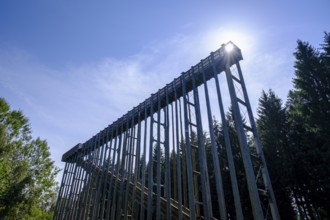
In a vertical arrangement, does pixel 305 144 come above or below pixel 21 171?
above

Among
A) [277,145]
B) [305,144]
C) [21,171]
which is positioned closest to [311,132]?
[305,144]

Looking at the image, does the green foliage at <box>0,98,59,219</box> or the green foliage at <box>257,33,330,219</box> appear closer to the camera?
the green foliage at <box>0,98,59,219</box>

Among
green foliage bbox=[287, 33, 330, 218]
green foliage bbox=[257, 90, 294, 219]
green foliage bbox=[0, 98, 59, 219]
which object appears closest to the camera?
green foliage bbox=[0, 98, 59, 219]

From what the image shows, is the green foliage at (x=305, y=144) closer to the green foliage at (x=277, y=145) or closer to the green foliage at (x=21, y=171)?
the green foliage at (x=277, y=145)

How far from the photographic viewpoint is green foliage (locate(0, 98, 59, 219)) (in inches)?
508

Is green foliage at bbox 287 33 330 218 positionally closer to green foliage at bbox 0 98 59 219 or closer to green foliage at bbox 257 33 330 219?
green foliage at bbox 257 33 330 219

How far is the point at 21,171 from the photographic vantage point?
1388 cm

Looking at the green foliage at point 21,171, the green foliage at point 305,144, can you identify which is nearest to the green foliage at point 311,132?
the green foliage at point 305,144

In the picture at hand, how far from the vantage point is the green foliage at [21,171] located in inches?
508

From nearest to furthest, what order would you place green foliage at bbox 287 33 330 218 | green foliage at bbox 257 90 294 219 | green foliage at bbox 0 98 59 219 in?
green foliage at bbox 0 98 59 219
green foliage at bbox 287 33 330 218
green foliage at bbox 257 90 294 219

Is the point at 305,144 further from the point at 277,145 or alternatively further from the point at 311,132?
the point at 277,145

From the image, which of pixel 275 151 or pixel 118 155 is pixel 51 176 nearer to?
pixel 118 155

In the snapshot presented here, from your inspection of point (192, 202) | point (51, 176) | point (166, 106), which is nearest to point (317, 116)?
point (166, 106)

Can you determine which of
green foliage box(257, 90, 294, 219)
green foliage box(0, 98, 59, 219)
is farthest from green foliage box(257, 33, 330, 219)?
green foliage box(0, 98, 59, 219)
